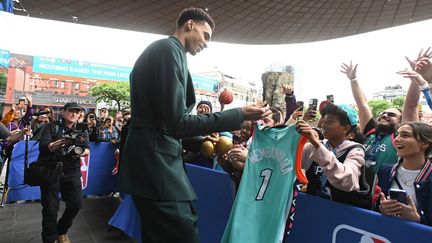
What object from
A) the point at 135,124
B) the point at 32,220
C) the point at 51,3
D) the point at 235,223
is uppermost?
the point at 51,3

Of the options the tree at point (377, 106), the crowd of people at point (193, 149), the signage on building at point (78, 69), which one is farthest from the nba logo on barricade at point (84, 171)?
the tree at point (377, 106)

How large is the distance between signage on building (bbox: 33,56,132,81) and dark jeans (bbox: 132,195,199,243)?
46.1m

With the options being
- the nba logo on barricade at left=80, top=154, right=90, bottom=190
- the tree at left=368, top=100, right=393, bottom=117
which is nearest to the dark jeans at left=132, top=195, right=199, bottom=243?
the nba logo on barricade at left=80, top=154, right=90, bottom=190

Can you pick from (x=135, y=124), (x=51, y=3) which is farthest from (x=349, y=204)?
(x=51, y=3)

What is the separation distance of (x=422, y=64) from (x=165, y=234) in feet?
10.2

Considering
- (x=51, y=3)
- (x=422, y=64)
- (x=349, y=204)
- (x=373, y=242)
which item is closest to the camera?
(x=373, y=242)

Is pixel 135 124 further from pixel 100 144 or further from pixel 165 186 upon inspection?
pixel 100 144

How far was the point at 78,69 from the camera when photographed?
1725 inches

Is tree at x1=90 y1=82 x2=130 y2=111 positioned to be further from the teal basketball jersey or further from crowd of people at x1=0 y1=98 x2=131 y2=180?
the teal basketball jersey

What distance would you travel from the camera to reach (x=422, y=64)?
3174 mm

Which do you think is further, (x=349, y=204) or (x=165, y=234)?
(x=349, y=204)

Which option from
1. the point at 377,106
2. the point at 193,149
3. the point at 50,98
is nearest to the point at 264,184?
the point at 193,149

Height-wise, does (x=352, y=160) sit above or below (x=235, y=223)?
above

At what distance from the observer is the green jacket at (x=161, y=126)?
149 cm
